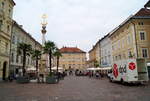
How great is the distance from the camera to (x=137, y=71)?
67.0 feet

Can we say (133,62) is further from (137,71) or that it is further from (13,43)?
(13,43)

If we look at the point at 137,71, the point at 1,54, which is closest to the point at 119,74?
the point at 137,71

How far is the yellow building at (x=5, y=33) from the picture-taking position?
2840 centimetres

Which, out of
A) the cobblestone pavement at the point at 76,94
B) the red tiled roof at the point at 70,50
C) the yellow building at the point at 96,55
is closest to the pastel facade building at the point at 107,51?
the yellow building at the point at 96,55

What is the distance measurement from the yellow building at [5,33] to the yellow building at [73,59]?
70.2 metres

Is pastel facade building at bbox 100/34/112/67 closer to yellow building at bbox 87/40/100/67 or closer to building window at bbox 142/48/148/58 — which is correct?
yellow building at bbox 87/40/100/67

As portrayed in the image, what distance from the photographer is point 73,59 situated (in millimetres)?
→ 102688

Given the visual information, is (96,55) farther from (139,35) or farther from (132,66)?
(132,66)

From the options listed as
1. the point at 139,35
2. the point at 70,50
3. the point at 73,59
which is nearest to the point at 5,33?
the point at 139,35

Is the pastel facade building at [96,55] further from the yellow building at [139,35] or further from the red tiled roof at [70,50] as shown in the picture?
the yellow building at [139,35]

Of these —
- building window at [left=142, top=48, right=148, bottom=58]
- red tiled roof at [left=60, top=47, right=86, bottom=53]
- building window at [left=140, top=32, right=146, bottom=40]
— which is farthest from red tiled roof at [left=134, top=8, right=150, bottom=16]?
red tiled roof at [left=60, top=47, right=86, bottom=53]

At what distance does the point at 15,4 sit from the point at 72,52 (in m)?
71.9

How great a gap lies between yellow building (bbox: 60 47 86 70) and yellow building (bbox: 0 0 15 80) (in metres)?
70.2

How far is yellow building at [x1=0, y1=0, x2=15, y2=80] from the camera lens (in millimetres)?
28403
